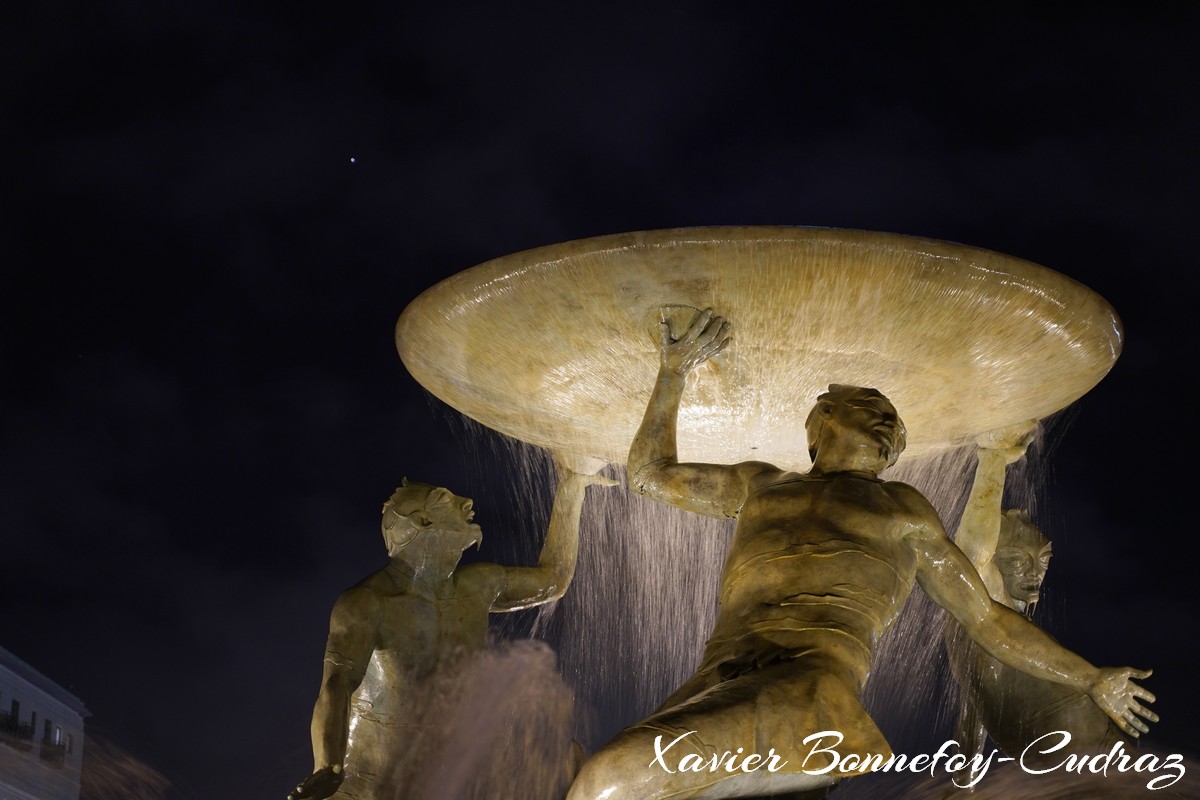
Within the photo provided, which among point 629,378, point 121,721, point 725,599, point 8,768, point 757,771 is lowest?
point 757,771

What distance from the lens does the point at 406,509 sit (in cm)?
884

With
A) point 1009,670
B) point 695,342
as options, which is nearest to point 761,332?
point 695,342

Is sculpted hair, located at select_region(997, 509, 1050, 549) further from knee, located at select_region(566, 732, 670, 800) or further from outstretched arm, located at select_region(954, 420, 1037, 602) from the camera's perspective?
knee, located at select_region(566, 732, 670, 800)

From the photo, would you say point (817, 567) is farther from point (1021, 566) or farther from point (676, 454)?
point (1021, 566)

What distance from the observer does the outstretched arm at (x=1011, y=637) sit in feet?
24.1

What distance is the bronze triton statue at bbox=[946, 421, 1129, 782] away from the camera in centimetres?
861

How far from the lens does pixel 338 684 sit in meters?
8.05

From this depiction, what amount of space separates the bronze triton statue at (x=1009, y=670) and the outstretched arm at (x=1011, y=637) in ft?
2.01

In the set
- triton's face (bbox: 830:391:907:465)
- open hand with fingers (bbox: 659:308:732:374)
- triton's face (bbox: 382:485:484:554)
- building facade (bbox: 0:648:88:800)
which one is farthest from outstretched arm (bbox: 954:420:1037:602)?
building facade (bbox: 0:648:88:800)

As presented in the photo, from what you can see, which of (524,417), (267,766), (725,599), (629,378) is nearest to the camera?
(725,599)

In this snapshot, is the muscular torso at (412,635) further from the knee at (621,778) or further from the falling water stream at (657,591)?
the knee at (621,778)

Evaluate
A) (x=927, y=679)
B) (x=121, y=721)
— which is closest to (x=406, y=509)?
(x=927, y=679)

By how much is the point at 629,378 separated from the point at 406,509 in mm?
1491

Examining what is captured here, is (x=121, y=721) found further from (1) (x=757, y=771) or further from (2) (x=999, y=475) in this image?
A: (1) (x=757, y=771)
